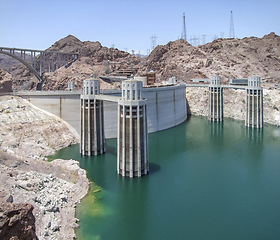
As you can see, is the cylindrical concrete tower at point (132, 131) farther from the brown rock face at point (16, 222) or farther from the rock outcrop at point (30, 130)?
the brown rock face at point (16, 222)

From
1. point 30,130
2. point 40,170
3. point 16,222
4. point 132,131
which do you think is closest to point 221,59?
point 30,130

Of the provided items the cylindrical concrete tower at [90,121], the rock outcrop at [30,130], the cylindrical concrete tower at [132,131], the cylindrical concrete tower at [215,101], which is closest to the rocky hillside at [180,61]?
the cylindrical concrete tower at [215,101]

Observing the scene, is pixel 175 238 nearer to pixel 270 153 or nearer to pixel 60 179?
pixel 60 179

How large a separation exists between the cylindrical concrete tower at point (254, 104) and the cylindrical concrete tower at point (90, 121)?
129 feet

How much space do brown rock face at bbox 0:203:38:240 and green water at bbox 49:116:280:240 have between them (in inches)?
416

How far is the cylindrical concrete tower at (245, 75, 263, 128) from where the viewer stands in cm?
6322

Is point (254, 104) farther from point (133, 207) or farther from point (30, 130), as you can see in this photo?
point (30, 130)

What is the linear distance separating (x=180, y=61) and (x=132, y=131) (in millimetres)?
77242

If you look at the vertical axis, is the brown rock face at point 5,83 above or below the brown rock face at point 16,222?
above

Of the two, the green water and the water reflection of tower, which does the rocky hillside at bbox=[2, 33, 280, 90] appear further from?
the water reflection of tower

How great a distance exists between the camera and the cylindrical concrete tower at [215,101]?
7412 centimetres

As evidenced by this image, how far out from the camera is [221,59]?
10162cm

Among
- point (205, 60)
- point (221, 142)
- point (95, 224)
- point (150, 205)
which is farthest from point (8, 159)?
point (205, 60)

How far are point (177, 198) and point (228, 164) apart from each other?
14410 mm
